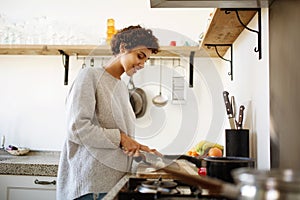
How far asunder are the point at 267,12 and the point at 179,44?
3.72 feet

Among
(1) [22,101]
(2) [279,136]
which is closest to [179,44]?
(1) [22,101]

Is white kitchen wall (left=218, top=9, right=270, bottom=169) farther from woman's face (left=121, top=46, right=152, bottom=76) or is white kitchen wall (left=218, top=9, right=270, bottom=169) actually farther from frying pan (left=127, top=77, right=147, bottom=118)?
frying pan (left=127, top=77, right=147, bottom=118)

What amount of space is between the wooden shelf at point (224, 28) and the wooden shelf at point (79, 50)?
15 centimetres

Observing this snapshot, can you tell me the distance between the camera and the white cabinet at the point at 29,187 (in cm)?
182

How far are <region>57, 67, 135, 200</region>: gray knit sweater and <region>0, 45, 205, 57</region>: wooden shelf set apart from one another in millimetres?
900

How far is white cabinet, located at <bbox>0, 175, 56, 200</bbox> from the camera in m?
1.82

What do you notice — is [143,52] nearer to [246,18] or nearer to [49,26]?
[246,18]

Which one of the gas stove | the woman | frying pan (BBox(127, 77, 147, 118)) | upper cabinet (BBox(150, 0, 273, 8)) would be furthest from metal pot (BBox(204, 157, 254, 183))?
frying pan (BBox(127, 77, 147, 118))

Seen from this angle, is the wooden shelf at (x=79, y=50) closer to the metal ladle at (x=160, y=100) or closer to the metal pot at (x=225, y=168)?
the metal ladle at (x=160, y=100)

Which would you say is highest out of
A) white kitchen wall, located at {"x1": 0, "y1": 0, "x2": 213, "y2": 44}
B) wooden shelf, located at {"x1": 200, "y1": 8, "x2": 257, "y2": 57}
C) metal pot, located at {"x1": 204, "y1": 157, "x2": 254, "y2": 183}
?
white kitchen wall, located at {"x1": 0, "y1": 0, "x2": 213, "y2": 44}

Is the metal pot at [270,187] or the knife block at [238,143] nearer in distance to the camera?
the metal pot at [270,187]

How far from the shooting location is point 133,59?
1.31 metres

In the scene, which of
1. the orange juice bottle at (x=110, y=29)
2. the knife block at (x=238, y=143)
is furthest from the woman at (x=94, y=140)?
the orange juice bottle at (x=110, y=29)

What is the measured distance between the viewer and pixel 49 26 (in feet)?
7.61
